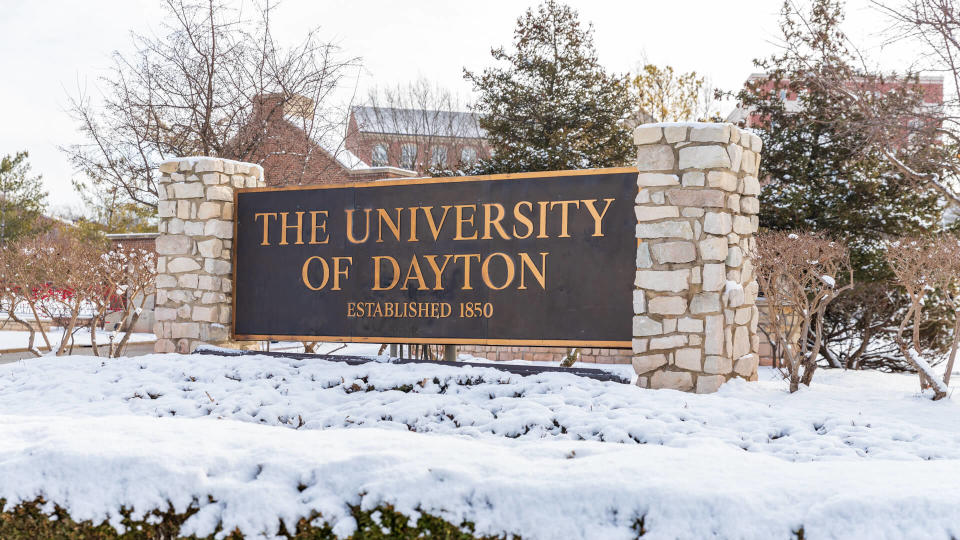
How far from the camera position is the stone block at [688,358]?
675 centimetres

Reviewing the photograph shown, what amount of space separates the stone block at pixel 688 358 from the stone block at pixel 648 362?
0.11 meters

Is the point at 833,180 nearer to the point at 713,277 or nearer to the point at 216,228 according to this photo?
the point at 713,277

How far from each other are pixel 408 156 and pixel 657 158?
83.8 ft

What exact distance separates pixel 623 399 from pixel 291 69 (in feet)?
42.1

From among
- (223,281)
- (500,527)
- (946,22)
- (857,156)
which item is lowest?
(500,527)

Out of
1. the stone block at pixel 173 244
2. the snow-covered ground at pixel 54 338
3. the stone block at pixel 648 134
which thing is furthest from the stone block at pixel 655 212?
the snow-covered ground at pixel 54 338

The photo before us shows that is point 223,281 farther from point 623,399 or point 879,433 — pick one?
point 879,433

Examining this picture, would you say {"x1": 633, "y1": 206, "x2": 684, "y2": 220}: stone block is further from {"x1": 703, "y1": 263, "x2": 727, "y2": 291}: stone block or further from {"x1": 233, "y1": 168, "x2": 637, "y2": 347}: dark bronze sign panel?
{"x1": 703, "y1": 263, "x2": 727, "y2": 291}: stone block

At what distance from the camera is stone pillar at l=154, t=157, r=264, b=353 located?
28.4 feet

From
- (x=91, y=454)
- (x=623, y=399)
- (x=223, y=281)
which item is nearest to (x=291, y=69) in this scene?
(x=223, y=281)

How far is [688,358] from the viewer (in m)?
6.77

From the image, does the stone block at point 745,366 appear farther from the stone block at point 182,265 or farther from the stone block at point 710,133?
the stone block at point 182,265

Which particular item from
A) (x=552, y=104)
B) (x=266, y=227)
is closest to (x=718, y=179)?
(x=266, y=227)

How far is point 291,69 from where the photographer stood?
1641 centimetres
